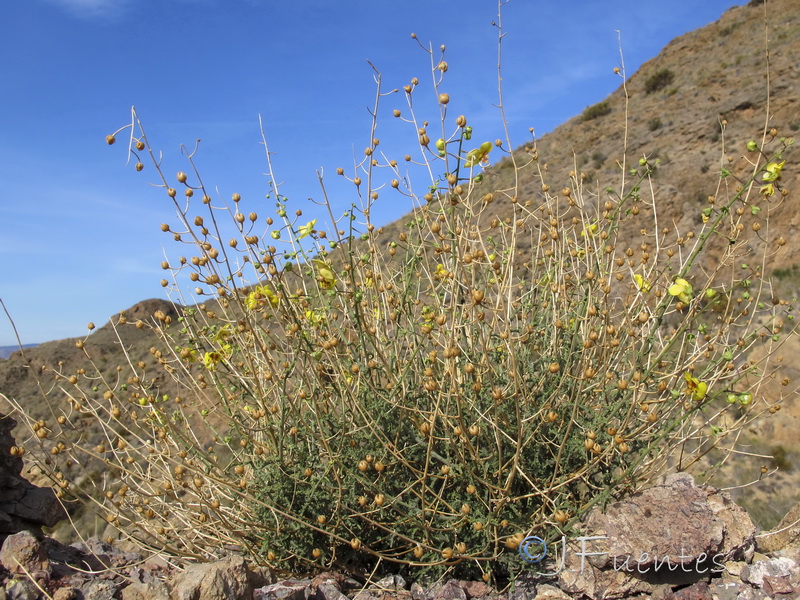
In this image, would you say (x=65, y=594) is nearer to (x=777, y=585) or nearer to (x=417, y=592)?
(x=417, y=592)

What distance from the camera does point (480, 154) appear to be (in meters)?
2.20

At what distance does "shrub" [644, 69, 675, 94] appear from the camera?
65.5ft

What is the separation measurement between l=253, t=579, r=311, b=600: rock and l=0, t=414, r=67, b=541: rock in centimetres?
177

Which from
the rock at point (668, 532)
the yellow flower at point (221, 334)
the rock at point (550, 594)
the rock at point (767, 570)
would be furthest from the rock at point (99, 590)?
the rock at point (767, 570)

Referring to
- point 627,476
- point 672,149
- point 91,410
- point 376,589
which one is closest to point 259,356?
point 91,410

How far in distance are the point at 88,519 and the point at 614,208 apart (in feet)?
25.8

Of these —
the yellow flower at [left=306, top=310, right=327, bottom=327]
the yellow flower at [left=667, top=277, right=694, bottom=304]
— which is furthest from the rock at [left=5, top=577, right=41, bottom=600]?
the yellow flower at [left=667, top=277, right=694, bottom=304]

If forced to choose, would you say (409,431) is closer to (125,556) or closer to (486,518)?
(486,518)

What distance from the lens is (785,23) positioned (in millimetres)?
18859

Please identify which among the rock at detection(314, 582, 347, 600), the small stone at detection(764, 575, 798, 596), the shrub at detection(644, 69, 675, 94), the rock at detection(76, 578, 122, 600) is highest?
the shrub at detection(644, 69, 675, 94)

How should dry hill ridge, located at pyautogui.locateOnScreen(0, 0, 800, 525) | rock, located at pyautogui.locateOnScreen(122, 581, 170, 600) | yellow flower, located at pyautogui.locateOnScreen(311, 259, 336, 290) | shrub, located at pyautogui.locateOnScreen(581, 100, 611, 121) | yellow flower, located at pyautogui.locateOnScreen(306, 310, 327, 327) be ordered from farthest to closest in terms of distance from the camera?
shrub, located at pyautogui.locateOnScreen(581, 100, 611, 121) → dry hill ridge, located at pyautogui.locateOnScreen(0, 0, 800, 525) → yellow flower, located at pyautogui.locateOnScreen(306, 310, 327, 327) → yellow flower, located at pyautogui.locateOnScreen(311, 259, 336, 290) → rock, located at pyautogui.locateOnScreen(122, 581, 170, 600)

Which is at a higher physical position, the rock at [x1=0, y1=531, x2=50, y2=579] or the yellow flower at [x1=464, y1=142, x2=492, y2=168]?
the yellow flower at [x1=464, y1=142, x2=492, y2=168]

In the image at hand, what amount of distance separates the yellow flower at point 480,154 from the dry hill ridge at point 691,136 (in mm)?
5134

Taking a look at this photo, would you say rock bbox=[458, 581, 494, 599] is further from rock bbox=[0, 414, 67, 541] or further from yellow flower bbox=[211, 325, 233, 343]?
rock bbox=[0, 414, 67, 541]
